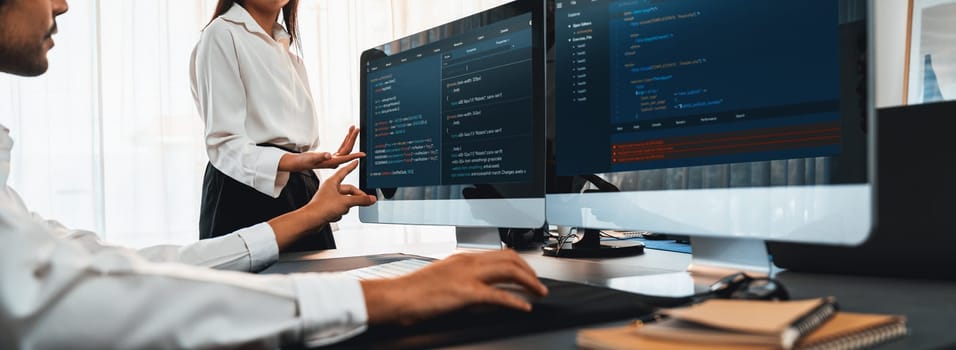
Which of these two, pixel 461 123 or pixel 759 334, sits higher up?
pixel 461 123

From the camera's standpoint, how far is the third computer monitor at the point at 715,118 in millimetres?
709

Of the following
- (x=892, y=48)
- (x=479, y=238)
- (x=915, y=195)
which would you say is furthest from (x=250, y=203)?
(x=892, y=48)

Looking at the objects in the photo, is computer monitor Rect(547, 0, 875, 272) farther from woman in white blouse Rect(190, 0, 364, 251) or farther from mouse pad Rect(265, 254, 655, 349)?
woman in white blouse Rect(190, 0, 364, 251)

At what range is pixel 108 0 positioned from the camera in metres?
2.91

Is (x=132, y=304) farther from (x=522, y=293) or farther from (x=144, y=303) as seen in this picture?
(x=522, y=293)

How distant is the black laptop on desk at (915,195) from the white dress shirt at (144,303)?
652mm

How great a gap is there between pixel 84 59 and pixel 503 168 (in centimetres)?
250

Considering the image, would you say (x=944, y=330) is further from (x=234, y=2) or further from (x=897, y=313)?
(x=234, y=2)

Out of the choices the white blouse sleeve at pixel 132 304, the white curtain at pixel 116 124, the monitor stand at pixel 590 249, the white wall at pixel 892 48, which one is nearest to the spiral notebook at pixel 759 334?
the white blouse sleeve at pixel 132 304

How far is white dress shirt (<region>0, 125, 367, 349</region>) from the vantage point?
47cm

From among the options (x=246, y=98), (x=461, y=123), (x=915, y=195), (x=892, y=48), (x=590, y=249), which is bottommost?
(x=590, y=249)

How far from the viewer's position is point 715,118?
0.82 meters

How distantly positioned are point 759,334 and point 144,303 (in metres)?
0.44

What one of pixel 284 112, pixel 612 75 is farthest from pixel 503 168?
pixel 284 112
